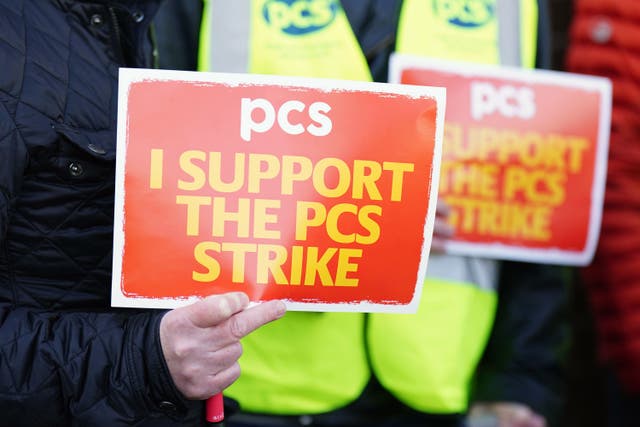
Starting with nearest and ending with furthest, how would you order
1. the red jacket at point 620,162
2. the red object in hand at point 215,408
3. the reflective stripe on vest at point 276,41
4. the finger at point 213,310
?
the finger at point 213,310 < the red object in hand at point 215,408 < the reflective stripe on vest at point 276,41 < the red jacket at point 620,162

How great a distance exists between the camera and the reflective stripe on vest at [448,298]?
172 centimetres

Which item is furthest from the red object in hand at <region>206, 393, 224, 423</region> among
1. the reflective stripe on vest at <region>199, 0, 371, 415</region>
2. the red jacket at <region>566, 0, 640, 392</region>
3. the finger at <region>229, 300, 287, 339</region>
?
the red jacket at <region>566, 0, 640, 392</region>

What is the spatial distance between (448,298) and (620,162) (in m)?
0.65

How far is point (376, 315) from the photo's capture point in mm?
1698

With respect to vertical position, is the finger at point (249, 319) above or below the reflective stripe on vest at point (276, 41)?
below

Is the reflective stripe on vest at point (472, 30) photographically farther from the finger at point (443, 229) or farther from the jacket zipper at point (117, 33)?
the jacket zipper at point (117, 33)

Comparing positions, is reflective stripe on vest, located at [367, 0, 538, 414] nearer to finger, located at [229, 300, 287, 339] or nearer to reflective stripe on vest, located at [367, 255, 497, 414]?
reflective stripe on vest, located at [367, 255, 497, 414]

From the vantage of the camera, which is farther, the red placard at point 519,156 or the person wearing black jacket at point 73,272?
the red placard at point 519,156

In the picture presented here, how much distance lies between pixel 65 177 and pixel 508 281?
0.99 metres

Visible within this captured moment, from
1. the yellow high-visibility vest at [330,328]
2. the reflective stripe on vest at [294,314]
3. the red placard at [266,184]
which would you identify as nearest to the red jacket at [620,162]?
the yellow high-visibility vest at [330,328]

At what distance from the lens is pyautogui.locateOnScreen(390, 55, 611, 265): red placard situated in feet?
5.69

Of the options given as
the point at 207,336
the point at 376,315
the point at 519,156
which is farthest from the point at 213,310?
the point at 519,156

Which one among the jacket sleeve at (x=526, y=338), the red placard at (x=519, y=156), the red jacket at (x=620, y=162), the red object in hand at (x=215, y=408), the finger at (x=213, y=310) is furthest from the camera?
the red jacket at (x=620, y=162)

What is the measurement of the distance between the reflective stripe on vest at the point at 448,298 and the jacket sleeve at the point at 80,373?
0.54 m
